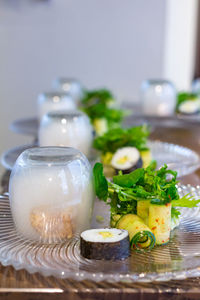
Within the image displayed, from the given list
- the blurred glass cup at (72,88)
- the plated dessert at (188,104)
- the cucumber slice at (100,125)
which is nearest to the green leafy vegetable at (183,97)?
the plated dessert at (188,104)

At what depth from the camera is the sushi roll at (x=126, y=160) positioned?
142 cm

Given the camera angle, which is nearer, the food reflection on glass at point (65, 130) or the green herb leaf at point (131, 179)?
the green herb leaf at point (131, 179)

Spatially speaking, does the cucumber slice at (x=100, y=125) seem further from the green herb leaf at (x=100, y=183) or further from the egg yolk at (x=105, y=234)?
the egg yolk at (x=105, y=234)

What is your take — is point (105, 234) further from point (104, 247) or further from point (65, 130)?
point (65, 130)

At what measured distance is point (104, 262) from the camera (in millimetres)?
886

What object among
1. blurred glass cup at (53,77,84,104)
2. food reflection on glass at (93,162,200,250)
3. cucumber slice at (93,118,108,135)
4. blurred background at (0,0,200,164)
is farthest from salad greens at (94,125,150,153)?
blurred background at (0,0,200,164)

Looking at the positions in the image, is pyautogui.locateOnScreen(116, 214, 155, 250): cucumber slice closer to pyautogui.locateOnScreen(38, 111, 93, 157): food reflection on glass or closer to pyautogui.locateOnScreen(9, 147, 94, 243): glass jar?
pyautogui.locateOnScreen(9, 147, 94, 243): glass jar

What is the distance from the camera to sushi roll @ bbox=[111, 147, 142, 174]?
4.65ft

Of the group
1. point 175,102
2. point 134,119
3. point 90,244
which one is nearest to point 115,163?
point 90,244

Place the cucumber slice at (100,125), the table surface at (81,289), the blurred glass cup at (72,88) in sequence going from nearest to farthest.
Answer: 1. the table surface at (81,289)
2. the cucumber slice at (100,125)
3. the blurred glass cup at (72,88)

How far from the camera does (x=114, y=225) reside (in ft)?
3.32

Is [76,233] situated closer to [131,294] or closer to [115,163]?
[131,294]

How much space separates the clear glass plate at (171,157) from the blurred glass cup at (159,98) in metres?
0.64

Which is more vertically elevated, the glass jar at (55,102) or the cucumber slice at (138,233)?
the glass jar at (55,102)
